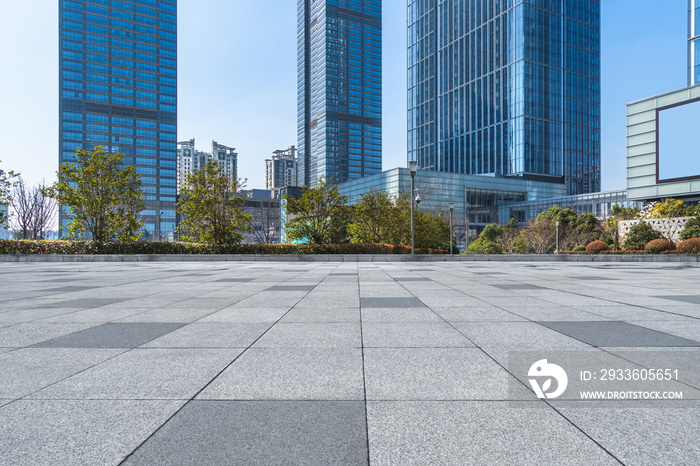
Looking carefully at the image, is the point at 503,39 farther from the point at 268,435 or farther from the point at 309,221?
the point at 268,435

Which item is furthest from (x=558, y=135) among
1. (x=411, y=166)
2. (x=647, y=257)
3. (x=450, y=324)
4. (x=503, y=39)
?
(x=450, y=324)

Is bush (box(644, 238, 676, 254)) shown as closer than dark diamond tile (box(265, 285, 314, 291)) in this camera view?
No

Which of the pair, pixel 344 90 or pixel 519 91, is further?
pixel 344 90

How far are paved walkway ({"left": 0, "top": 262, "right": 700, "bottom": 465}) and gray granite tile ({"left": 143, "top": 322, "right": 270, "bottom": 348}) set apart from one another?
31 mm

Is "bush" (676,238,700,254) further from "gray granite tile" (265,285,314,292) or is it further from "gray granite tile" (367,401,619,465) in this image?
"gray granite tile" (367,401,619,465)

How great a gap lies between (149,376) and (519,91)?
124125mm

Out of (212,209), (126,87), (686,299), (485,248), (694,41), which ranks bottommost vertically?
(485,248)

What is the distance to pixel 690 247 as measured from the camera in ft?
86.1

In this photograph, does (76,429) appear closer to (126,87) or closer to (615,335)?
(615,335)

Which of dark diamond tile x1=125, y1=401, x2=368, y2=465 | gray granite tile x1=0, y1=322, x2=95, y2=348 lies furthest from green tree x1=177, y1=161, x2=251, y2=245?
dark diamond tile x1=125, y1=401, x2=368, y2=465

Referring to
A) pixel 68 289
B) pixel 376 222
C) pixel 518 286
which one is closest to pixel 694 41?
pixel 376 222

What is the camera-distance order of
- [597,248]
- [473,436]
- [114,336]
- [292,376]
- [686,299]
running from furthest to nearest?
[597,248] < [686,299] < [114,336] < [292,376] < [473,436]

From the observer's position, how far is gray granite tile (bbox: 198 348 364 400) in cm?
317

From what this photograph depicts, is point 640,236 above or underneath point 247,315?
above
